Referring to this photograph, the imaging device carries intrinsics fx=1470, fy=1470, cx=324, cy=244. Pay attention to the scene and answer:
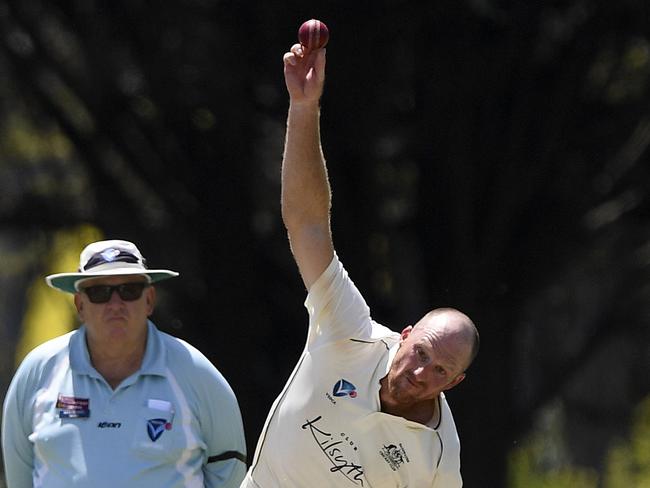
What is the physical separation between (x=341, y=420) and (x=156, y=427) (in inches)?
31.9

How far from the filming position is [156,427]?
447 cm

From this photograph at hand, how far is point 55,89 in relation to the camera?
9.85 metres

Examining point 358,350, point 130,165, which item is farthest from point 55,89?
point 358,350

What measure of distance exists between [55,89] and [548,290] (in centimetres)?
370

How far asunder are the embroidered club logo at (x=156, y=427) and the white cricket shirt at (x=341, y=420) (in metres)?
0.60

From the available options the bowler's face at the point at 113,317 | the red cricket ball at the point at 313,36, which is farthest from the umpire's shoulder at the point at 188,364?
the red cricket ball at the point at 313,36

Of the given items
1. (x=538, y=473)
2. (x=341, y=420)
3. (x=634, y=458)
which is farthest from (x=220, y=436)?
(x=634, y=458)

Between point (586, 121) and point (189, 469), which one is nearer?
point (189, 469)

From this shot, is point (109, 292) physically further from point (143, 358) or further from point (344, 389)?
point (344, 389)

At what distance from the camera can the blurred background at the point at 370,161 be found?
30.1ft

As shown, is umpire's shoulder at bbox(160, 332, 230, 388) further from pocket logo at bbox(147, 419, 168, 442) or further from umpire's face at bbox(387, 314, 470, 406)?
umpire's face at bbox(387, 314, 470, 406)

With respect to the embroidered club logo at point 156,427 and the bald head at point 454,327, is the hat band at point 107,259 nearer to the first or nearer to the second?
the embroidered club logo at point 156,427

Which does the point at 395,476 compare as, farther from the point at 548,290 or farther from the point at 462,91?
the point at 548,290

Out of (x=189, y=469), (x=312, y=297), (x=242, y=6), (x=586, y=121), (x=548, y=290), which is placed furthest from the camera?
(x=548, y=290)
